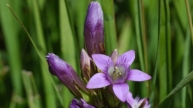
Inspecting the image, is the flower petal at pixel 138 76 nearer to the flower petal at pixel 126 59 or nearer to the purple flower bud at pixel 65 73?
the flower petal at pixel 126 59

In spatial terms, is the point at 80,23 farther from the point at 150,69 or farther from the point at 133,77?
the point at 133,77

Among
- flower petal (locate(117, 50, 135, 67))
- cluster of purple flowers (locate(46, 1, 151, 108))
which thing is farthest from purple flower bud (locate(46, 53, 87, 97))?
flower petal (locate(117, 50, 135, 67))

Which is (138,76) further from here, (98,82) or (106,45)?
(106,45)

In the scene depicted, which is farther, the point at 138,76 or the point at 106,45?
the point at 106,45

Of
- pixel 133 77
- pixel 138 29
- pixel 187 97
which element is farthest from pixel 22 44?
Result: pixel 133 77

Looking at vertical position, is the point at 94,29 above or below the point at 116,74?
above

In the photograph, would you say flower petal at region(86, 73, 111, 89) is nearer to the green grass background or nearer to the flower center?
the flower center

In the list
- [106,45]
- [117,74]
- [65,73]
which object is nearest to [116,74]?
[117,74]
